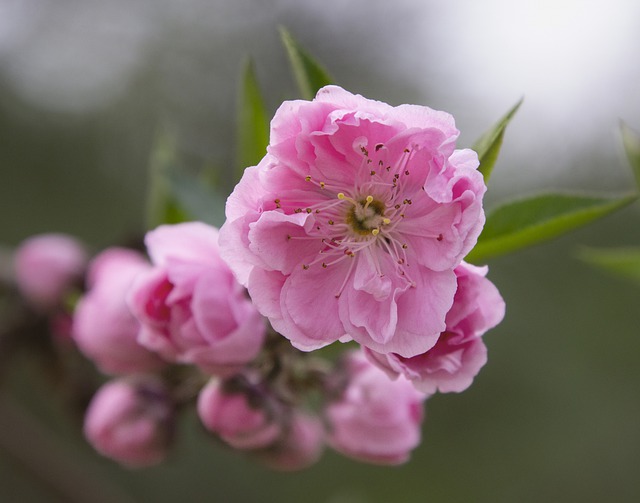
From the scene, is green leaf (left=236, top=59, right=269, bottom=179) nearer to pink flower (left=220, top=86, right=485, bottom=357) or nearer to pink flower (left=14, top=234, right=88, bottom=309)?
pink flower (left=220, top=86, right=485, bottom=357)

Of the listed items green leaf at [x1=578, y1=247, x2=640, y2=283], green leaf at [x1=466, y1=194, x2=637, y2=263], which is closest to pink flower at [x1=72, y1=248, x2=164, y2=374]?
green leaf at [x1=466, y1=194, x2=637, y2=263]

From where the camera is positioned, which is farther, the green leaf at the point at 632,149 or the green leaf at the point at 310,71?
the green leaf at the point at 632,149

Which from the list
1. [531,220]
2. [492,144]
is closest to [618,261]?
[531,220]

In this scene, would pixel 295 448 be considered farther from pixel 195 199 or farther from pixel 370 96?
pixel 370 96

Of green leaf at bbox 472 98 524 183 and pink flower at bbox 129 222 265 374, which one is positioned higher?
green leaf at bbox 472 98 524 183

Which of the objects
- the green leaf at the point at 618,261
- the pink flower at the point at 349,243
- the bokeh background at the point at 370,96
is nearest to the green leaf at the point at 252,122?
the pink flower at the point at 349,243

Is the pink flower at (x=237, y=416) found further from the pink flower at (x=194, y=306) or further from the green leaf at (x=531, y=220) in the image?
the green leaf at (x=531, y=220)
